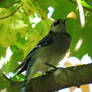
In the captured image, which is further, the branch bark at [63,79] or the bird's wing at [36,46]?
the bird's wing at [36,46]

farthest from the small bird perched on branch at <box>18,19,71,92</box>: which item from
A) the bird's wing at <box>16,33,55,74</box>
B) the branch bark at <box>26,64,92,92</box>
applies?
→ the branch bark at <box>26,64,92,92</box>

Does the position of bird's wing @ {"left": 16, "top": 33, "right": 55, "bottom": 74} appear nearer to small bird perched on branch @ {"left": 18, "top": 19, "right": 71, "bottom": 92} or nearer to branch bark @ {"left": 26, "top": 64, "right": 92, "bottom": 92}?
small bird perched on branch @ {"left": 18, "top": 19, "right": 71, "bottom": 92}

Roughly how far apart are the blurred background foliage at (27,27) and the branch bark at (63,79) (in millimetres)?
402

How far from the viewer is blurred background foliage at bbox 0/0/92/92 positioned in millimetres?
2055

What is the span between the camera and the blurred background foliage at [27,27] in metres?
2.05

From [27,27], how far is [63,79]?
0.70 m

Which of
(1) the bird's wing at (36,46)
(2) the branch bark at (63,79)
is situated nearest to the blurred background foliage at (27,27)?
(1) the bird's wing at (36,46)

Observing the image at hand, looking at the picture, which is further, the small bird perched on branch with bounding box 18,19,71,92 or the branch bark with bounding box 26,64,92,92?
the small bird perched on branch with bounding box 18,19,71,92

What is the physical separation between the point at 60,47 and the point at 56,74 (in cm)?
63

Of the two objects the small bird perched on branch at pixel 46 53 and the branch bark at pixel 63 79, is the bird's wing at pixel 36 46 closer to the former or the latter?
the small bird perched on branch at pixel 46 53

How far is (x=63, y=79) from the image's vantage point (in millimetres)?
1617

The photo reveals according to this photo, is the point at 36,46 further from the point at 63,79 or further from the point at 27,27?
the point at 63,79

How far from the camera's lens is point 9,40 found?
2068 mm

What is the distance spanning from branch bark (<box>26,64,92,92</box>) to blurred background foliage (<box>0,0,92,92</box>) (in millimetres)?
402
